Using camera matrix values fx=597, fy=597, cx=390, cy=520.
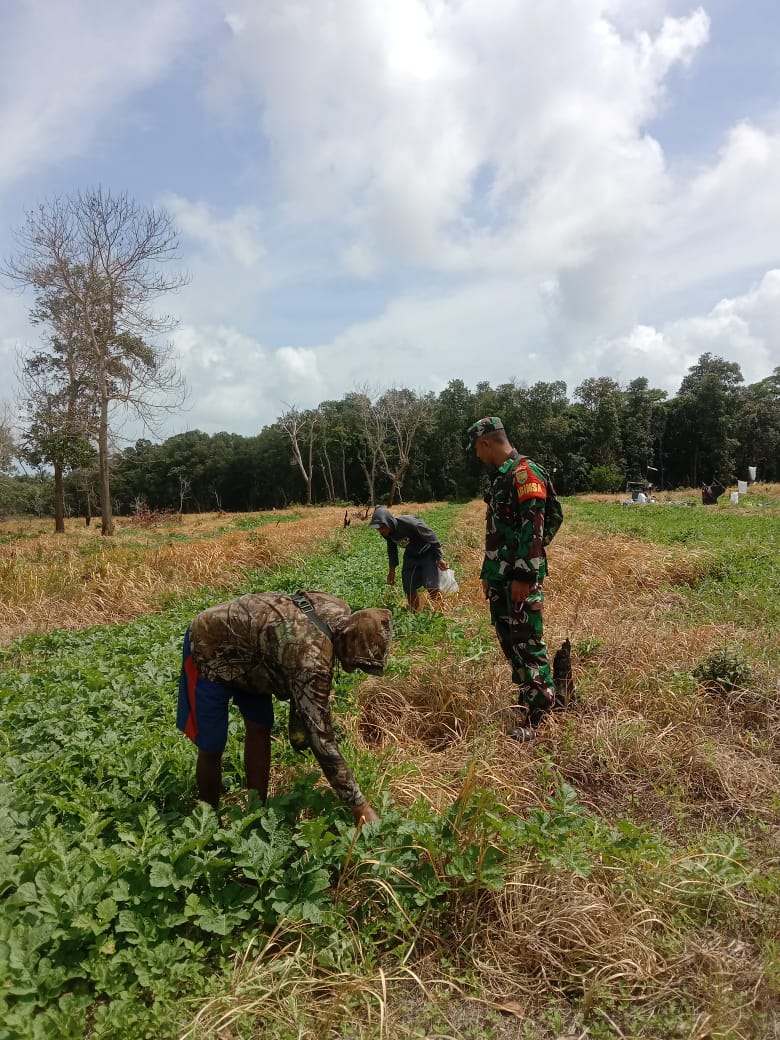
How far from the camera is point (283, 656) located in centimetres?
234

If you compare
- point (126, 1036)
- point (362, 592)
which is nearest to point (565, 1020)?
point (126, 1036)

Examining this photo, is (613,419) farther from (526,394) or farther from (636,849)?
(636,849)

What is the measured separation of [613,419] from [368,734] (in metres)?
42.6

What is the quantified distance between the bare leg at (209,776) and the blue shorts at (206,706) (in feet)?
0.16

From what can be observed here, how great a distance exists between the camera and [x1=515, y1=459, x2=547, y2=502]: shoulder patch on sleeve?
3547mm

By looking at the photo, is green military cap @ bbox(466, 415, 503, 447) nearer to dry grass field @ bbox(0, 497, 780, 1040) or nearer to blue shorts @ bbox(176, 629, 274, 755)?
dry grass field @ bbox(0, 497, 780, 1040)

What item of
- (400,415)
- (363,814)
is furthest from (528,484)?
(400,415)

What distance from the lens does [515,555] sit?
362cm

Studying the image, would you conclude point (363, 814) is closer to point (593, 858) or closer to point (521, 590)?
point (593, 858)

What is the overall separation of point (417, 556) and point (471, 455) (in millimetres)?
35879

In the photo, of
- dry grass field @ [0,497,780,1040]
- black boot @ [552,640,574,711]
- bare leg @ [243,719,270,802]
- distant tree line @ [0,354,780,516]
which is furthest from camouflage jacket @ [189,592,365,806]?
distant tree line @ [0,354,780,516]

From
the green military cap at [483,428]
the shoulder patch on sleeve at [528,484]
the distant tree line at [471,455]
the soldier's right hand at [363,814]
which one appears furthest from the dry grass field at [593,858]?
the distant tree line at [471,455]

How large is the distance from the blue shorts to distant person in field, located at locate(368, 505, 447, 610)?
3.63 metres

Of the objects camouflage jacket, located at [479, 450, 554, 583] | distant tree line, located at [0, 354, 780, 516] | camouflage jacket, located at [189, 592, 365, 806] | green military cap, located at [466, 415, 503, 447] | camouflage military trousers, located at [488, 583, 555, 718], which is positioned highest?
distant tree line, located at [0, 354, 780, 516]
